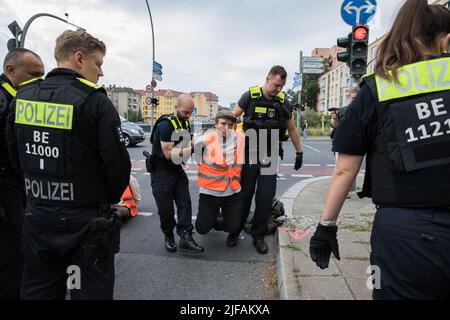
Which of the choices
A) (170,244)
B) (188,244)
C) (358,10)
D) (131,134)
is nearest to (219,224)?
(188,244)

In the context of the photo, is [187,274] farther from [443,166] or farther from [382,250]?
[443,166]

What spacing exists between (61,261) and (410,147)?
1.91m

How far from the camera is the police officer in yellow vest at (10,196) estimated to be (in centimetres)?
229

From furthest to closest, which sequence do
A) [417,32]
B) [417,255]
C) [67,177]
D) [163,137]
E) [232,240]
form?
[232,240] → [163,137] → [67,177] → [417,32] → [417,255]

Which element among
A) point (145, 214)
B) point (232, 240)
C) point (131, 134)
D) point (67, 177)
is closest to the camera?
point (67, 177)

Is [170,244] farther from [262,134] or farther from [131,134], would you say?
[131,134]

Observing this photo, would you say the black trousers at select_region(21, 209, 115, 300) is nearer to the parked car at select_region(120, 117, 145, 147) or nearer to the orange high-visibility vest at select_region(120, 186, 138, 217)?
the orange high-visibility vest at select_region(120, 186, 138, 217)

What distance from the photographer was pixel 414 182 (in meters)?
1.35

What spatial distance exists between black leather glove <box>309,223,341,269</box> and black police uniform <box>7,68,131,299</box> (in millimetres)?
1141

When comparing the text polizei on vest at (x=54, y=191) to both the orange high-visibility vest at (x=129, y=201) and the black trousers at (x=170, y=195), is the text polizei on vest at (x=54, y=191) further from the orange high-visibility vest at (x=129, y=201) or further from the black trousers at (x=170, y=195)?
the orange high-visibility vest at (x=129, y=201)

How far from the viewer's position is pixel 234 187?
3781 mm

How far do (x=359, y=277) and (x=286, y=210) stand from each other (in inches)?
87.2

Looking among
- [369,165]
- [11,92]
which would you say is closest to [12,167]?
[11,92]

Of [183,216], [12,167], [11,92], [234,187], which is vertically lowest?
[183,216]
